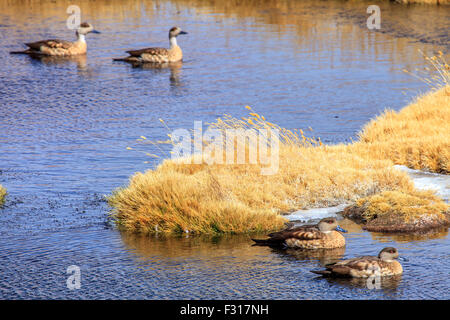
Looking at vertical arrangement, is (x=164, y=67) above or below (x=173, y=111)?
above

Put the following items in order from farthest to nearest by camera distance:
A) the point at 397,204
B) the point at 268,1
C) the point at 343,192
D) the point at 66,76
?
the point at 268,1
the point at 66,76
the point at 343,192
the point at 397,204

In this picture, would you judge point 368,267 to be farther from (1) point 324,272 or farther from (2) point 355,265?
(1) point 324,272

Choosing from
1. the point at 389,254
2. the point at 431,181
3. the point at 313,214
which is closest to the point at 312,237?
the point at 389,254

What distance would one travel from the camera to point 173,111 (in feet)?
68.1

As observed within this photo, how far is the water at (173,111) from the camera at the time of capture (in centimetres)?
982

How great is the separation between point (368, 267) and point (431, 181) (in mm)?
4610

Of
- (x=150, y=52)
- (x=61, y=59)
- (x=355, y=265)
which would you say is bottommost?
(x=355, y=265)

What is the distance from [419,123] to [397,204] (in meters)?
5.07

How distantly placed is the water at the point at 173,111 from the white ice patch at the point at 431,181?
1.81 meters

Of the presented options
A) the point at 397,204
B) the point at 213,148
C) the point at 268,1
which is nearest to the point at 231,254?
the point at 397,204
